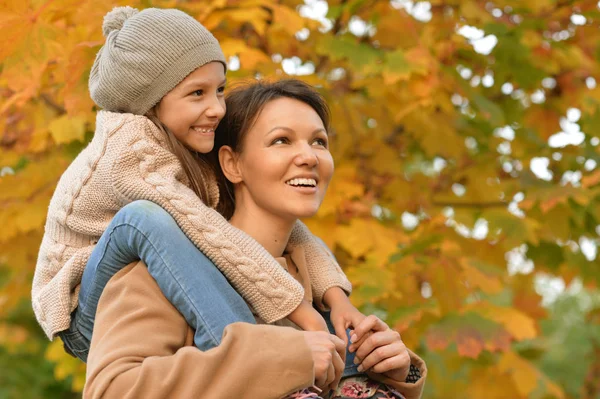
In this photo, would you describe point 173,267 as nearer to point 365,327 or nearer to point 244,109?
point 365,327

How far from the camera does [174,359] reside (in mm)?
1683

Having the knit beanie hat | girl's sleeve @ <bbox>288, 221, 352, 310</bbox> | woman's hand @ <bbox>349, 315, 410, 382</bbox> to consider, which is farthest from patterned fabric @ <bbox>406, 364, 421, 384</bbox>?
the knit beanie hat

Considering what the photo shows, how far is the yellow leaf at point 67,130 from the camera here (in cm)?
324

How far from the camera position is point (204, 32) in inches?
87.0

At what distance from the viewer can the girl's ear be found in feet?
7.41

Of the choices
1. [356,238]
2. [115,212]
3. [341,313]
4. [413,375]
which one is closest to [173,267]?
[115,212]

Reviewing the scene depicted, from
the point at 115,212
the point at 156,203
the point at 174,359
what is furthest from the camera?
the point at 115,212

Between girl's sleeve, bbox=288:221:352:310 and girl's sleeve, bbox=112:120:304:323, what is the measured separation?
30 centimetres

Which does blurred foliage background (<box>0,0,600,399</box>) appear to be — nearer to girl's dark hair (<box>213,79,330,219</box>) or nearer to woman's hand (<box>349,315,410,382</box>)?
girl's dark hair (<box>213,79,330,219</box>)

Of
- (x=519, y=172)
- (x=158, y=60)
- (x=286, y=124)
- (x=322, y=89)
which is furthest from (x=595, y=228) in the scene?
(x=158, y=60)

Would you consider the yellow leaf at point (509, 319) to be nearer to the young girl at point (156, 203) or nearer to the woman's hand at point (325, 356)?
the young girl at point (156, 203)

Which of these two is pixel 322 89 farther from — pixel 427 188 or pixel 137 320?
pixel 137 320

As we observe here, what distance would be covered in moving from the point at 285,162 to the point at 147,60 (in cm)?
42

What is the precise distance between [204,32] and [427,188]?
7.66 feet
